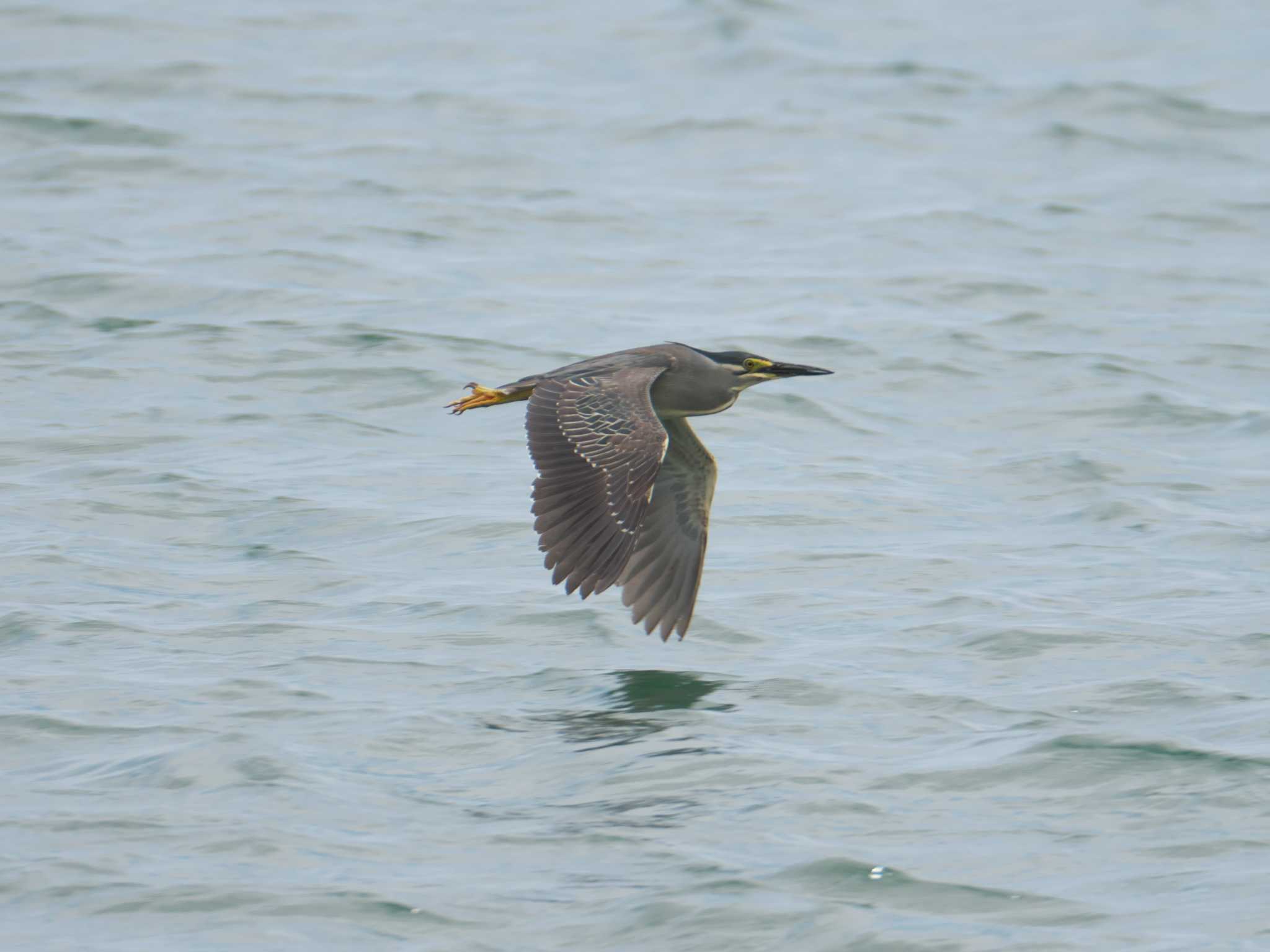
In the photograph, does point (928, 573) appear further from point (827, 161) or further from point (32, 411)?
point (827, 161)

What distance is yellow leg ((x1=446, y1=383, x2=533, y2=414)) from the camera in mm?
7914

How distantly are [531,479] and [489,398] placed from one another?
6.43 ft

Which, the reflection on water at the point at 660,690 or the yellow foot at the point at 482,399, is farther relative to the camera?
the yellow foot at the point at 482,399

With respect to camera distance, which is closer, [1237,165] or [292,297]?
[292,297]

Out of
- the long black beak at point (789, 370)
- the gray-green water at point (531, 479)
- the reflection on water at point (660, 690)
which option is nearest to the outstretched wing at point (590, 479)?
the reflection on water at point (660, 690)

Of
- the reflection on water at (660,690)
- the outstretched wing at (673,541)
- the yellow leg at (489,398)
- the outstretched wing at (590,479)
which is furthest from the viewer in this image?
the yellow leg at (489,398)

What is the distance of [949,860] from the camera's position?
5.70 metres

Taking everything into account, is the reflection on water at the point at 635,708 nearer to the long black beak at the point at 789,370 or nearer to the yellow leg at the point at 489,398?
the yellow leg at the point at 489,398

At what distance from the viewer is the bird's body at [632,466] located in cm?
689

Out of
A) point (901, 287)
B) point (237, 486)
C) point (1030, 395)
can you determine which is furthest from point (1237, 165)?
point (237, 486)

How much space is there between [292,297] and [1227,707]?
7.45 metres

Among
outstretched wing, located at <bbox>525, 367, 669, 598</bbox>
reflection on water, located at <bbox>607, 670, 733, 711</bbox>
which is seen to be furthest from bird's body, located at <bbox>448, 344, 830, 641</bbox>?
reflection on water, located at <bbox>607, 670, 733, 711</bbox>

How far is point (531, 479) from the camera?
992 centimetres

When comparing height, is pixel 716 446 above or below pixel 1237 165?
below
